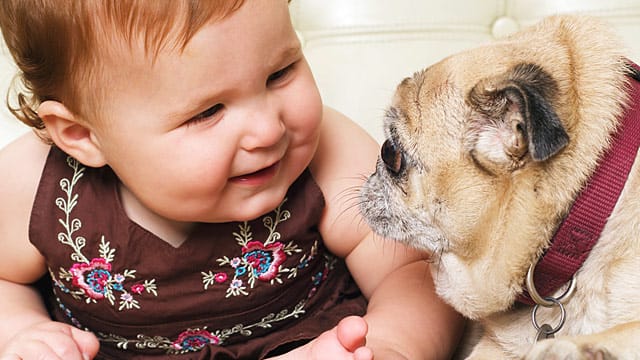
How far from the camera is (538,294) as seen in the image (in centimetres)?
81

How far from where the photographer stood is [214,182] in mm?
929

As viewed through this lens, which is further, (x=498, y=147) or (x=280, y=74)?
(x=280, y=74)

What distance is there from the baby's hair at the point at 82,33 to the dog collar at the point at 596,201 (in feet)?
1.31

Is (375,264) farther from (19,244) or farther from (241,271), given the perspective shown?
(19,244)

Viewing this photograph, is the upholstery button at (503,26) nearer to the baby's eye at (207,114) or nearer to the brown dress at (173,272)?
the brown dress at (173,272)

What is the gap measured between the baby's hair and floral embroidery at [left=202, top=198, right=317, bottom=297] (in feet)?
0.88

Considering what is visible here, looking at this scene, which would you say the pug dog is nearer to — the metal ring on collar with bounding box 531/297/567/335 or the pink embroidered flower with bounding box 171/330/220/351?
the metal ring on collar with bounding box 531/297/567/335

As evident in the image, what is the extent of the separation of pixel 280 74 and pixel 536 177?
331mm

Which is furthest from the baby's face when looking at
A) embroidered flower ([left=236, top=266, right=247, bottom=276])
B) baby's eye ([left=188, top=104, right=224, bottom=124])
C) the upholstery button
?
the upholstery button

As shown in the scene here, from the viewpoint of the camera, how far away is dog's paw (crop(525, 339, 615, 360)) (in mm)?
729

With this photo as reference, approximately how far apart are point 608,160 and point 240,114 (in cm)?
38

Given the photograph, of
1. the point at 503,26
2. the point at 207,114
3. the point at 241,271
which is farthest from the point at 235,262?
the point at 503,26

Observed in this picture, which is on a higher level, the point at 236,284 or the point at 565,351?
the point at 565,351

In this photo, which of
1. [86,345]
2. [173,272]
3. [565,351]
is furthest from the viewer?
[173,272]
